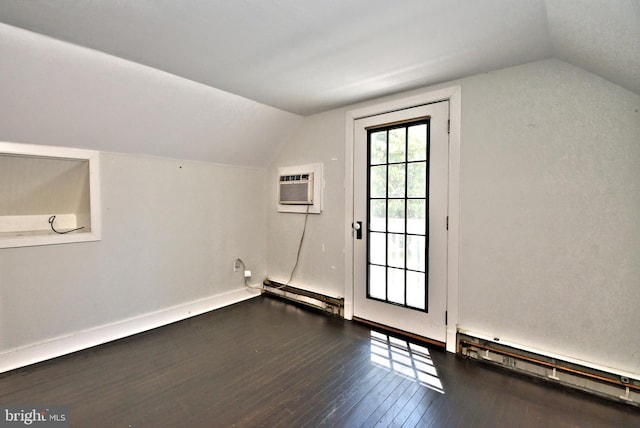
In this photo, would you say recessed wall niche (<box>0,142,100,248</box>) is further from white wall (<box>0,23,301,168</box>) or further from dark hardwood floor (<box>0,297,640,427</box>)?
dark hardwood floor (<box>0,297,640,427</box>)

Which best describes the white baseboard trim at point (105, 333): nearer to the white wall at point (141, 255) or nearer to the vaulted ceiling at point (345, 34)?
the white wall at point (141, 255)

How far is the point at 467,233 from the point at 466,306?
60 centimetres

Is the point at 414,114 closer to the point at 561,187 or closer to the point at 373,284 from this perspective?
the point at 561,187

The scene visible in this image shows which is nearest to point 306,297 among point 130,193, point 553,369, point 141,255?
point 141,255

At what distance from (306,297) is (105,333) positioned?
77.4 inches

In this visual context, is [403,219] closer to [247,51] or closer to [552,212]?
[552,212]

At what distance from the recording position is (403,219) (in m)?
2.80

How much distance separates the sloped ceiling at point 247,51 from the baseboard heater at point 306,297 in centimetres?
210

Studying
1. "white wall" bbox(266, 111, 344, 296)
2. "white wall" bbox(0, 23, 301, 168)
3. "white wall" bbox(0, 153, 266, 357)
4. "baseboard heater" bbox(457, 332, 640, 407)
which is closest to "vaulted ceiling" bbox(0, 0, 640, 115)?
"white wall" bbox(0, 23, 301, 168)

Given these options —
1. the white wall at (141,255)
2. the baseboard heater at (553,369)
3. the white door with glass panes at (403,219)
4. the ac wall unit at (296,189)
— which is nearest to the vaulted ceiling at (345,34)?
the white door with glass panes at (403,219)

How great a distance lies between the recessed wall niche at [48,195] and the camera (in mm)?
2346

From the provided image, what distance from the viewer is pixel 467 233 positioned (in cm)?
245

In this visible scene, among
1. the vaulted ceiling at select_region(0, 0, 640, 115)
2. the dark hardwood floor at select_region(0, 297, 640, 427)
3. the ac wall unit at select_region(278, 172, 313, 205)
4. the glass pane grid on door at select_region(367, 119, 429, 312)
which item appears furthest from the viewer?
the ac wall unit at select_region(278, 172, 313, 205)

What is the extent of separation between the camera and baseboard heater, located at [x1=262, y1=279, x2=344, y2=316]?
329 centimetres
